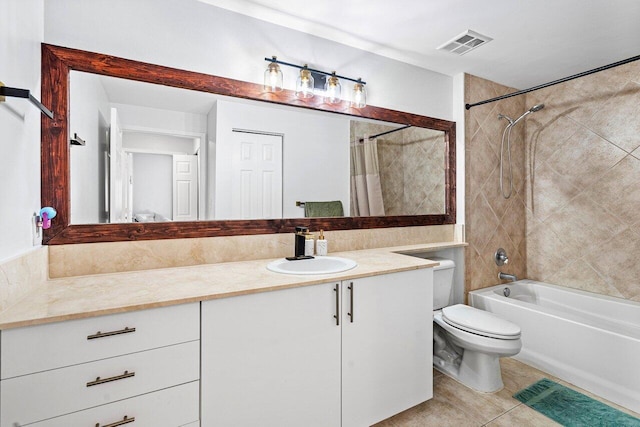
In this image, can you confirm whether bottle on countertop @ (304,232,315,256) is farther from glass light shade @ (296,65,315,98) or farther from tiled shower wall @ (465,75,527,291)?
tiled shower wall @ (465,75,527,291)

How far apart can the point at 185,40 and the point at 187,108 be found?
349 mm

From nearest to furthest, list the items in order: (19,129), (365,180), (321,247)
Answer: (19,129)
(321,247)
(365,180)

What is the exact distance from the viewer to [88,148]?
1.50m

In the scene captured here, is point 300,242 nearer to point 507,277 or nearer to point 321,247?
point 321,247

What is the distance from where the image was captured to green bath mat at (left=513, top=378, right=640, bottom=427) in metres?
1.74

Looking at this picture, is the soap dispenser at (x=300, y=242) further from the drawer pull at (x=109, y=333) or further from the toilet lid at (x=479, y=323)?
the toilet lid at (x=479, y=323)

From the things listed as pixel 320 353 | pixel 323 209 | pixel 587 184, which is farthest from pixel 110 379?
pixel 587 184

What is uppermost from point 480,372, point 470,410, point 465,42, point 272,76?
point 465,42

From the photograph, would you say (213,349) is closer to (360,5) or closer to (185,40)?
(185,40)

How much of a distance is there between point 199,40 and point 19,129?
93 centimetres

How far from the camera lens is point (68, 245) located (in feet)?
4.73

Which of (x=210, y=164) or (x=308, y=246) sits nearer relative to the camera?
(x=210, y=164)

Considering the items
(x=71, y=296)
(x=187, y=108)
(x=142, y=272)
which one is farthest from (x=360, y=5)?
(x=71, y=296)

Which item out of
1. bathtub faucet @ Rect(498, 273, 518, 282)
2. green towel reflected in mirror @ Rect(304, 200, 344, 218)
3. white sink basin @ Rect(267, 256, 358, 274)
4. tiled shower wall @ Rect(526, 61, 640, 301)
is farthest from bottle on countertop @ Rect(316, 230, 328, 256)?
tiled shower wall @ Rect(526, 61, 640, 301)
